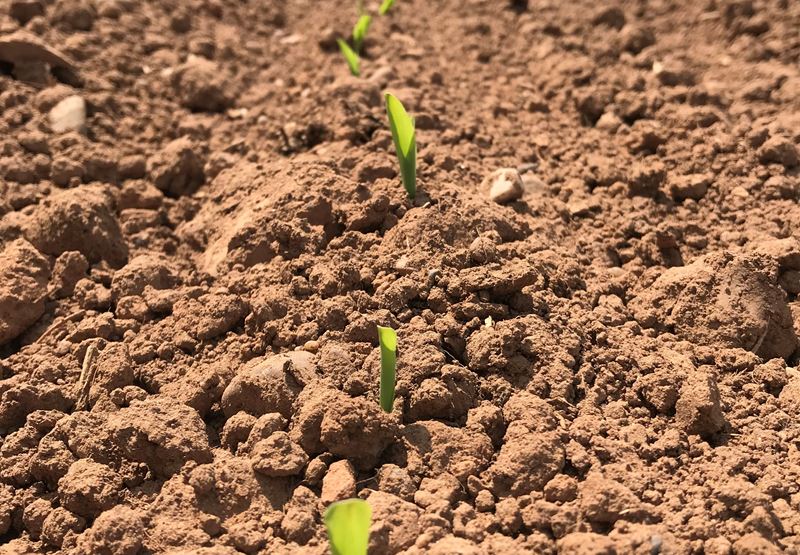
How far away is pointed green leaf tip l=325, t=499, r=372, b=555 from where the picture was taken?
4.58 feet

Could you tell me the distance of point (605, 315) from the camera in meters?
2.03

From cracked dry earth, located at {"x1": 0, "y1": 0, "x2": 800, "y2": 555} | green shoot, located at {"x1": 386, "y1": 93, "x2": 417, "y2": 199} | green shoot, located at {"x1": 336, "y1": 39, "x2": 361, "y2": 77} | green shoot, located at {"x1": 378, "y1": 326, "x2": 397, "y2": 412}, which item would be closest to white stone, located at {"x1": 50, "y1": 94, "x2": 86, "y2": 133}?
cracked dry earth, located at {"x1": 0, "y1": 0, "x2": 800, "y2": 555}

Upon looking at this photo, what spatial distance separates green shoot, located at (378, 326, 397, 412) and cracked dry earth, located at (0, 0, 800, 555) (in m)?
0.05

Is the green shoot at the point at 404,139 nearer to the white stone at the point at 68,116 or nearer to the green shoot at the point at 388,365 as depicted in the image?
the green shoot at the point at 388,365

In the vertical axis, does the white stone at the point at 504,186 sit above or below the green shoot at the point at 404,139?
below

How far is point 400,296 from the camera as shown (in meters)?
1.97

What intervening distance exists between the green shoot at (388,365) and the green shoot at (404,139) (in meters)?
0.53

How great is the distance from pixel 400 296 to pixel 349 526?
2.18 feet

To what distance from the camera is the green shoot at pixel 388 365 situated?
1.65m

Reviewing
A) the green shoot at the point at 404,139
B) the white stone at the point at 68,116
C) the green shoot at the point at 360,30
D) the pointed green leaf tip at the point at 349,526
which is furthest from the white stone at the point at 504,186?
the white stone at the point at 68,116

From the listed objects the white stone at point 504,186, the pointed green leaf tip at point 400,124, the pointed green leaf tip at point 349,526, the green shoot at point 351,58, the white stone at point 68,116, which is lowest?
the pointed green leaf tip at point 349,526

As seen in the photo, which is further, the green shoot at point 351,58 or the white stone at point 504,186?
the green shoot at point 351,58

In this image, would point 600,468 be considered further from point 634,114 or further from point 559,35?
point 559,35

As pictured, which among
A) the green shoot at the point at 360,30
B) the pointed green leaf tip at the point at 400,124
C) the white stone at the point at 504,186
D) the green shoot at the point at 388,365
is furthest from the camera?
the green shoot at the point at 360,30
